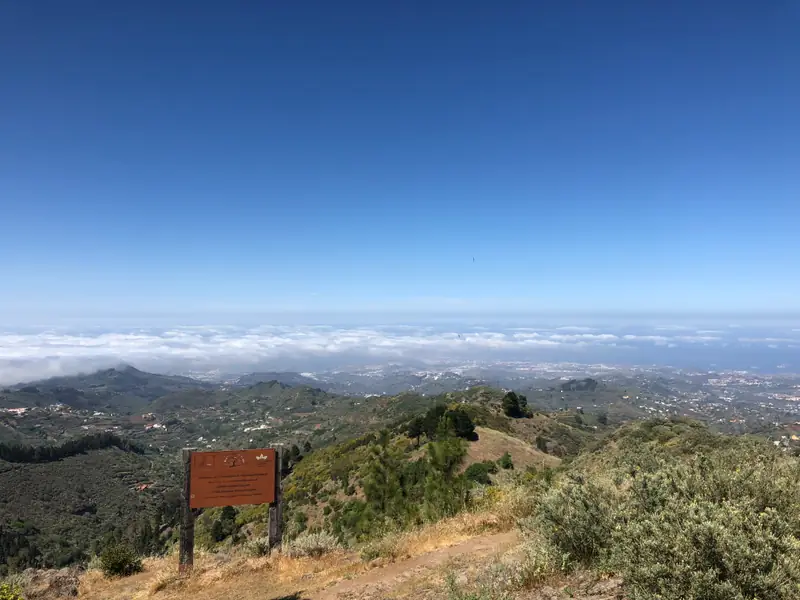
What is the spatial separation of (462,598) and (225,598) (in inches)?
207

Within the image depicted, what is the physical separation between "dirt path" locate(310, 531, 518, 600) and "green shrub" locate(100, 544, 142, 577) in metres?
5.49

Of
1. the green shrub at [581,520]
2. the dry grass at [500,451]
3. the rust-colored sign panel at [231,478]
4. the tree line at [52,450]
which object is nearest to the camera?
the green shrub at [581,520]

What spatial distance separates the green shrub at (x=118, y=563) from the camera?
10.1m

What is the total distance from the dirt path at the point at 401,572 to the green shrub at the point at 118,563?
5487mm

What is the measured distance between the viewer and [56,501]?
78.3 m

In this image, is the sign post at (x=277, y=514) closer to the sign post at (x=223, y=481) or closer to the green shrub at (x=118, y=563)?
the sign post at (x=223, y=481)

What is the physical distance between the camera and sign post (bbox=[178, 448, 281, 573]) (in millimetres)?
9688

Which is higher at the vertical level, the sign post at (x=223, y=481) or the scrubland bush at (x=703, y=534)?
the scrubland bush at (x=703, y=534)

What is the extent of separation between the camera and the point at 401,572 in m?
7.74

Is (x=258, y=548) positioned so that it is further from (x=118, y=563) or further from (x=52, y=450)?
(x=52, y=450)

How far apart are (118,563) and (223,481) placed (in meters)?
3.11

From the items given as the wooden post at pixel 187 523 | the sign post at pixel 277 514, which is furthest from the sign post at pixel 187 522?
the sign post at pixel 277 514

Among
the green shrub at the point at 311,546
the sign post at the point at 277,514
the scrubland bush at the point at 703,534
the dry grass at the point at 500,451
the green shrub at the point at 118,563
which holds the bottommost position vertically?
the dry grass at the point at 500,451

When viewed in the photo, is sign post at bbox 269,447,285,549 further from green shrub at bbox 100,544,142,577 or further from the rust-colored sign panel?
green shrub at bbox 100,544,142,577
